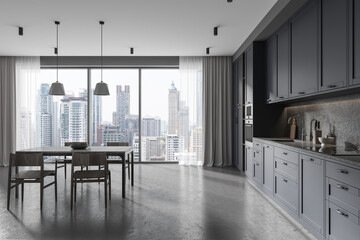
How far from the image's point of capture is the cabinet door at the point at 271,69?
4090 mm

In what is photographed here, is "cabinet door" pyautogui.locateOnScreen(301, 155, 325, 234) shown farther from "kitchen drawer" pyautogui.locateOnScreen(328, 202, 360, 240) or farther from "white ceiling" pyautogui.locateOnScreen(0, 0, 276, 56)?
"white ceiling" pyautogui.locateOnScreen(0, 0, 276, 56)

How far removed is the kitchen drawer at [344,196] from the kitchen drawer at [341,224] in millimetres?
41

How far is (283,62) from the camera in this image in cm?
378

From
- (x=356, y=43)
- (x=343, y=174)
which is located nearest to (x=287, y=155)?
(x=343, y=174)

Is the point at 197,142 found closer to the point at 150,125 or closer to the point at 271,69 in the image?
the point at 150,125

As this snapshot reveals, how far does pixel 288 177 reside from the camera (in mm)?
3061

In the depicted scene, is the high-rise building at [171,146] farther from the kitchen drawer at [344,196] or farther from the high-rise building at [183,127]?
the kitchen drawer at [344,196]

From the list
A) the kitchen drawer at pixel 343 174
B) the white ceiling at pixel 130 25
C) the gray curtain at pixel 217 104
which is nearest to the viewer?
the kitchen drawer at pixel 343 174

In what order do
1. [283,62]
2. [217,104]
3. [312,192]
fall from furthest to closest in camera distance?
[217,104] → [283,62] → [312,192]

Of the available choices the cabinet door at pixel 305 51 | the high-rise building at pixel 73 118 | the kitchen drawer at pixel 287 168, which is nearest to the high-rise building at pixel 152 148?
the high-rise building at pixel 73 118

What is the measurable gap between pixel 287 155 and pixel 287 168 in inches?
6.3

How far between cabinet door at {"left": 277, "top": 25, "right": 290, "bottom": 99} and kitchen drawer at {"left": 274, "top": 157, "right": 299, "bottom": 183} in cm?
99

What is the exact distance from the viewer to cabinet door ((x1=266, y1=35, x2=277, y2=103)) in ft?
13.4

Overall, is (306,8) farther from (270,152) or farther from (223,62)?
(223,62)
